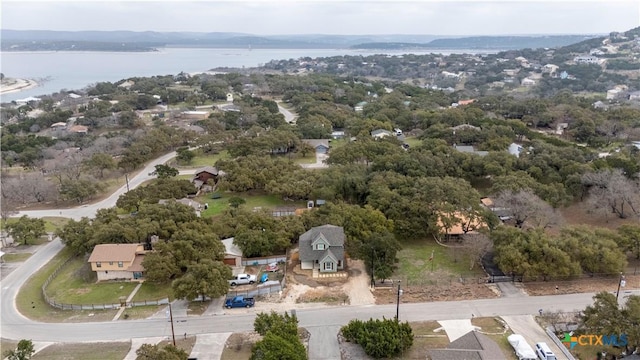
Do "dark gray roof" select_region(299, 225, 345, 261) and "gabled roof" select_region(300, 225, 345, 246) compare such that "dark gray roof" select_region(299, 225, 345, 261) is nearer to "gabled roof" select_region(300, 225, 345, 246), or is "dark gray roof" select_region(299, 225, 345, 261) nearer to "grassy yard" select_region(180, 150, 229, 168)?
"gabled roof" select_region(300, 225, 345, 246)

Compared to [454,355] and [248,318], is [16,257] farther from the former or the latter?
[454,355]

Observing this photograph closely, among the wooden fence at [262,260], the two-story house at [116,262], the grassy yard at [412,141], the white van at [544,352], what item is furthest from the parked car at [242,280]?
the grassy yard at [412,141]

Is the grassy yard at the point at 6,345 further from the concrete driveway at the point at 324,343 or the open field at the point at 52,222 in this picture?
the open field at the point at 52,222

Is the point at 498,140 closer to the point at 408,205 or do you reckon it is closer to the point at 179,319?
the point at 408,205

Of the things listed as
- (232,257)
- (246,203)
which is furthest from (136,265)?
(246,203)

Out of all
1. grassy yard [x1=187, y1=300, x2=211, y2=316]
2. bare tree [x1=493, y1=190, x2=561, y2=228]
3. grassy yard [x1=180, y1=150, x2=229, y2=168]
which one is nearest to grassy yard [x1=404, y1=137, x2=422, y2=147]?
grassy yard [x1=180, y1=150, x2=229, y2=168]

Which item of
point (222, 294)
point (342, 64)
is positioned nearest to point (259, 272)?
point (222, 294)
